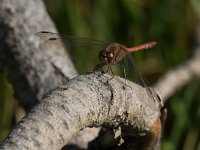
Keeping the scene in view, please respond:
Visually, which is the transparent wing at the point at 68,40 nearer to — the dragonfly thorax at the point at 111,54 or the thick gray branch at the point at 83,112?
the dragonfly thorax at the point at 111,54

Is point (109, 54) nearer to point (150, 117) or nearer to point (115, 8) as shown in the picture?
point (150, 117)

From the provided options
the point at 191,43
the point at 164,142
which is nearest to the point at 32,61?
the point at 164,142

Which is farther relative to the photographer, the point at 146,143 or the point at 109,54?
the point at 109,54

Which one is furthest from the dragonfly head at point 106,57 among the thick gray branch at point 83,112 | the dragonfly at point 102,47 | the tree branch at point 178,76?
the tree branch at point 178,76

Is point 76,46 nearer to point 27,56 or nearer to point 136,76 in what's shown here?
point 27,56

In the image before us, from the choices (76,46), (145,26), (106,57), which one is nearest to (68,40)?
(76,46)

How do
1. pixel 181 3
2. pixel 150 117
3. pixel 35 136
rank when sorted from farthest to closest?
1. pixel 181 3
2. pixel 150 117
3. pixel 35 136
